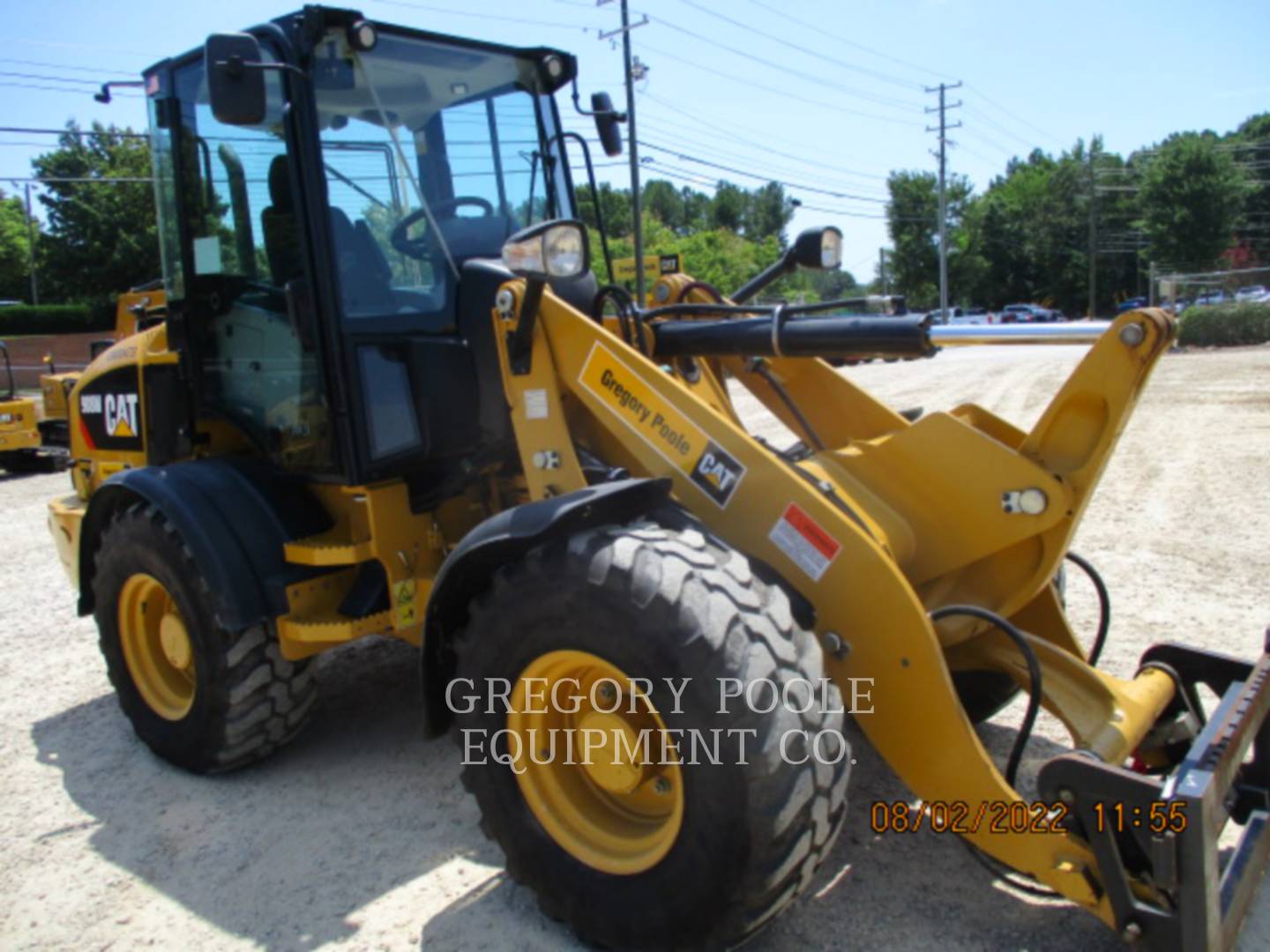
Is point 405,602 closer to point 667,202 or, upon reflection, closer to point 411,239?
point 411,239

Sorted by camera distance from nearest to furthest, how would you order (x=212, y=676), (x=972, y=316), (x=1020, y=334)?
(x=1020, y=334)
(x=212, y=676)
(x=972, y=316)

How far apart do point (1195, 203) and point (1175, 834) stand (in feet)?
173

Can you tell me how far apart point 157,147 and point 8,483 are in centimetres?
1118

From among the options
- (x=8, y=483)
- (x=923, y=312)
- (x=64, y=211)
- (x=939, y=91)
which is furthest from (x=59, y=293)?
(x=923, y=312)

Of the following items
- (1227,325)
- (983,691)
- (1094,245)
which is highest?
(1094,245)

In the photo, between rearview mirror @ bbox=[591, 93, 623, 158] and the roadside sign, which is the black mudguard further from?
the roadside sign

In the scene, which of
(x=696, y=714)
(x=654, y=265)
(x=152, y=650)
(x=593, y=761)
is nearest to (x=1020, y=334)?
(x=696, y=714)

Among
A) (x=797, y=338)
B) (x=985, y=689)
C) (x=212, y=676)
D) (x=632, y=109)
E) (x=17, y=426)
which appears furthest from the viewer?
(x=632, y=109)

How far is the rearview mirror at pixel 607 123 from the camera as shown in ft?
15.0

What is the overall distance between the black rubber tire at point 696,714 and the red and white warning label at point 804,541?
9.2 inches

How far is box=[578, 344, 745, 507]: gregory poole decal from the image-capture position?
3035 mm

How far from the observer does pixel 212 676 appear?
390 centimetres

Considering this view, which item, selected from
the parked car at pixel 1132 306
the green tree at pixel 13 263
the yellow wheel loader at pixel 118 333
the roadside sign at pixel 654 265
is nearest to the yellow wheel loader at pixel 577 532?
the parked car at pixel 1132 306

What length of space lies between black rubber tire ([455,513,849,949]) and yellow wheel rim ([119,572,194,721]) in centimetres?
210
